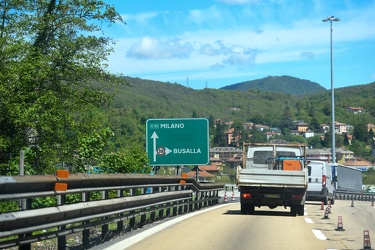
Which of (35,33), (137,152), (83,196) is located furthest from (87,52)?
(83,196)

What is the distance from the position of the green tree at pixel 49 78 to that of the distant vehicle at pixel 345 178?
27947 millimetres

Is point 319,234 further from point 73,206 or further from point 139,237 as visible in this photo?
point 73,206

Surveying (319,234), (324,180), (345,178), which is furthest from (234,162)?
(319,234)

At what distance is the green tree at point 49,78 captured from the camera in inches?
781

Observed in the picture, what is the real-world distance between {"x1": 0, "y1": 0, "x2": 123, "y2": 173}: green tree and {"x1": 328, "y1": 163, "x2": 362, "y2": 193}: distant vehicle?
27947 mm

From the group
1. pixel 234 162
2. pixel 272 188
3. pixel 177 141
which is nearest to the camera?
pixel 272 188

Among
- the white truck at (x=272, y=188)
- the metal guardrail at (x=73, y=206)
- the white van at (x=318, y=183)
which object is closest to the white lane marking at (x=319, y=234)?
the metal guardrail at (x=73, y=206)

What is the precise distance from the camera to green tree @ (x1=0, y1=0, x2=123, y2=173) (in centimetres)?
1983

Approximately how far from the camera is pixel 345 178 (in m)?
56.5

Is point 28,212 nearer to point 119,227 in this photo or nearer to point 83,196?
point 83,196

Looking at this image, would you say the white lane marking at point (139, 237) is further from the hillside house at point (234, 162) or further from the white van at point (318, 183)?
the hillside house at point (234, 162)

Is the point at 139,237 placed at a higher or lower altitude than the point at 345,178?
higher

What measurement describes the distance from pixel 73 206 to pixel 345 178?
4982cm

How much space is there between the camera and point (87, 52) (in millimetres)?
25922
